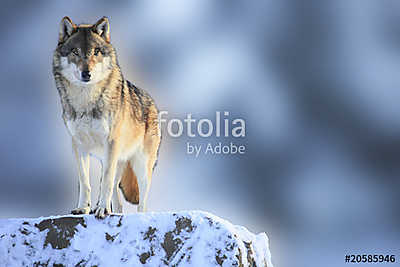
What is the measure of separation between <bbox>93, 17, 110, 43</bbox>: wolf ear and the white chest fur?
1.06 meters

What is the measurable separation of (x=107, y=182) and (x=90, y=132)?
0.64 m

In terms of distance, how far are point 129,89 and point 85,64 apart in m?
1.25

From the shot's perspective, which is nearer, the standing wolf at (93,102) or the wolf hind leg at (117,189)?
the standing wolf at (93,102)

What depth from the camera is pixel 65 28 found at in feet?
24.1

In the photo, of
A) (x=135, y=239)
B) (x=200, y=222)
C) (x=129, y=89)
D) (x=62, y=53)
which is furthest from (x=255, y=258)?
(x=62, y=53)

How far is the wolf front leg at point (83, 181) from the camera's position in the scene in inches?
294

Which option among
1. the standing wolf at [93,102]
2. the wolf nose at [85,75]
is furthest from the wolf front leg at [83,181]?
the wolf nose at [85,75]

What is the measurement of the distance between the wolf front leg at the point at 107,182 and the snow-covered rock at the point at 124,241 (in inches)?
4.2

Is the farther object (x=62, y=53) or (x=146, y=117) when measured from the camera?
(x=146, y=117)

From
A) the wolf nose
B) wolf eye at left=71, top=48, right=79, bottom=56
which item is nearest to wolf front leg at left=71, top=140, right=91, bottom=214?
the wolf nose

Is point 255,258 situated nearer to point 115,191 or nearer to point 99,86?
point 115,191

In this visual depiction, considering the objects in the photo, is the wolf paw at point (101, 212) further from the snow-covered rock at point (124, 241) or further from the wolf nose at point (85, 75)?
the wolf nose at point (85, 75)

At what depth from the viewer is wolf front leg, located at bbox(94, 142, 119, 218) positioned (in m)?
7.16

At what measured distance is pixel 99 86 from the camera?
731cm
